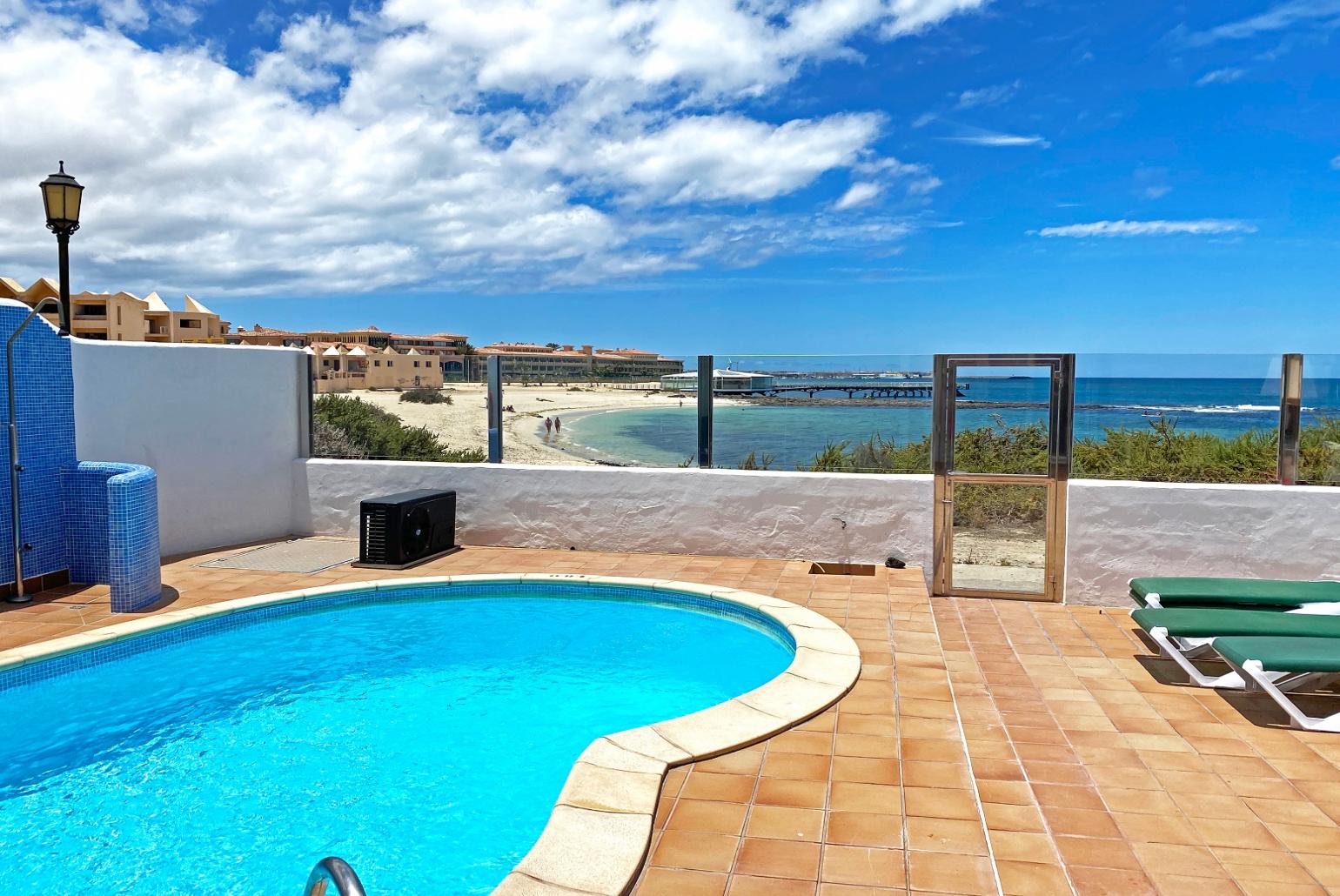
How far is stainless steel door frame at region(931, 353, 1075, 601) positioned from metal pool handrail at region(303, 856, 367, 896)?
6348 millimetres

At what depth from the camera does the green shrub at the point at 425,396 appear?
383 inches

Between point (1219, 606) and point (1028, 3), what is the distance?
11.3 meters

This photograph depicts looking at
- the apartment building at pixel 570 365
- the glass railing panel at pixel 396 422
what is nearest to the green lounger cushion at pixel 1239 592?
the apartment building at pixel 570 365

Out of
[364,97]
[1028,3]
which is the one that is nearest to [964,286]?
[1028,3]

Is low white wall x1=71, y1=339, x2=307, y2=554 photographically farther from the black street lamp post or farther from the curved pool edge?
the curved pool edge

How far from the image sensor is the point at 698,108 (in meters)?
19.5

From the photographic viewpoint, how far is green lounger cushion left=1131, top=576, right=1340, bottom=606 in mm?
5406

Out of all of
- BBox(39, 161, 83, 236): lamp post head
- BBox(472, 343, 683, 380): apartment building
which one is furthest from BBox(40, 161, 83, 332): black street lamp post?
BBox(472, 343, 683, 380): apartment building

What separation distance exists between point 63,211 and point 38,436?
9.19ft

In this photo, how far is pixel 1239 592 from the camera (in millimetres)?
5504

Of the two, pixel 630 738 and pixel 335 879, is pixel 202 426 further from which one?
pixel 335 879

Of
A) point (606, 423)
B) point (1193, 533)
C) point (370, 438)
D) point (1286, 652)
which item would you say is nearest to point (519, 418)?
point (606, 423)

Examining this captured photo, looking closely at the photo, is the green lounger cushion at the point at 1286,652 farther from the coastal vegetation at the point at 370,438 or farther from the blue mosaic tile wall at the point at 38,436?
the blue mosaic tile wall at the point at 38,436

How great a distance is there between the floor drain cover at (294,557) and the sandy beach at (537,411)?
184 centimetres
